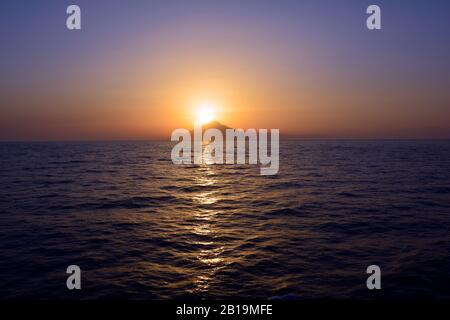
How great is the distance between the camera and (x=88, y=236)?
→ 47.1 ft

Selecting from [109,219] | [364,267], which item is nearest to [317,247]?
[364,267]

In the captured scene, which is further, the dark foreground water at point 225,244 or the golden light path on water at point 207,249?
the golden light path on water at point 207,249

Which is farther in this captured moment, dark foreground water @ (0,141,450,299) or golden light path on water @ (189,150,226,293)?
golden light path on water @ (189,150,226,293)

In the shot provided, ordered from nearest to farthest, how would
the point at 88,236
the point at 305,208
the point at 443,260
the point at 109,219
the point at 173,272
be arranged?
1. the point at 173,272
2. the point at 443,260
3. the point at 88,236
4. the point at 109,219
5. the point at 305,208

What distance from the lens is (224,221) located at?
17609 millimetres

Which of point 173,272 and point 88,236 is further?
point 88,236

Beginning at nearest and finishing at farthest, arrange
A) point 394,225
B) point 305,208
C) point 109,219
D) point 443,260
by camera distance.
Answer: point 443,260
point 394,225
point 109,219
point 305,208

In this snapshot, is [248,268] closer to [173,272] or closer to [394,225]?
[173,272]

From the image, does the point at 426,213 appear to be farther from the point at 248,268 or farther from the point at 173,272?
the point at 173,272

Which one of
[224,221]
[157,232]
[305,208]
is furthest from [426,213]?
[157,232]

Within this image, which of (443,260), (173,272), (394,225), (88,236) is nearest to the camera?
(173,272)

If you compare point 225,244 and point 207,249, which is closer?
point 207,249

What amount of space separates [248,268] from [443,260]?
702cm

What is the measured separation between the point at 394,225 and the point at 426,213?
4.29 meters
